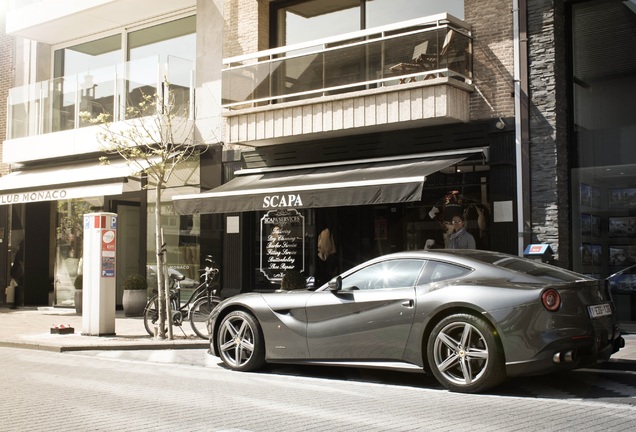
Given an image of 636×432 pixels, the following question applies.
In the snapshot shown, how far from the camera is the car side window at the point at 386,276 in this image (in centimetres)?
830

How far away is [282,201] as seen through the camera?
13922 millimetres

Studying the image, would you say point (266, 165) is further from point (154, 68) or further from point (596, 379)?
point (596, 379)

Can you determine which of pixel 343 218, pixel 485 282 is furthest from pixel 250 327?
pixel 343 218

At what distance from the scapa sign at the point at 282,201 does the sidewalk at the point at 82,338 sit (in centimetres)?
266

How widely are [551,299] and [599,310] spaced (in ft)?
2.19

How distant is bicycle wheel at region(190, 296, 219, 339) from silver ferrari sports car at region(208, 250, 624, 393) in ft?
11.6

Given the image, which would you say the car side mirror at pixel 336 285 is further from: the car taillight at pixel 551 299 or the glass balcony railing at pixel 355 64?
the glass balcony railing at pixel 355 64

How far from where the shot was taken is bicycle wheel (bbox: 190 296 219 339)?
1278cm

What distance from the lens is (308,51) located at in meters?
15.6

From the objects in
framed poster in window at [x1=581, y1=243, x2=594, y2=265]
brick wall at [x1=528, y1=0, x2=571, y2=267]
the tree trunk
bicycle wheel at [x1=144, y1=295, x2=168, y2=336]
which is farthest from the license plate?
bicycle wheel at [x1=144, y1=295, x2=168, y2=336]

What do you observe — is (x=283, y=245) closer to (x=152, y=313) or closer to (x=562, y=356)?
(x=152, y=313)

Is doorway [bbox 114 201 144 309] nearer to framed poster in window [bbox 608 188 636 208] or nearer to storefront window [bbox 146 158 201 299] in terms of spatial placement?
storefront window [bbox 146 158 201 299]

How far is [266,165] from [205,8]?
14.6 ft

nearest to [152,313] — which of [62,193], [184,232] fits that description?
[184,232]
